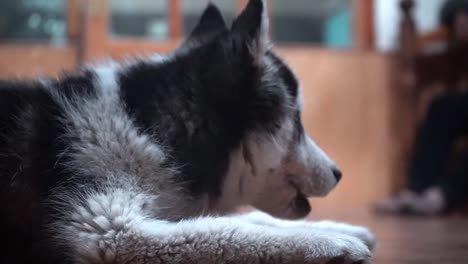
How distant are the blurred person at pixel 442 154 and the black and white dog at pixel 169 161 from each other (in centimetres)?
235

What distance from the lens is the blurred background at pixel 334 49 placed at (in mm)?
4184

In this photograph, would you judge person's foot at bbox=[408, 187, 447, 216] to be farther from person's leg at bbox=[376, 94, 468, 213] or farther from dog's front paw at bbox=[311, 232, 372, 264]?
dog's front paw at bbox=[311, 232, 372, 264]

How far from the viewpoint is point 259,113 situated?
1474 millimetres

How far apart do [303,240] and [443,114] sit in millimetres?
3162

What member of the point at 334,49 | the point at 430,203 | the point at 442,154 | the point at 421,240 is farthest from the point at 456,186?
the point at 421,240

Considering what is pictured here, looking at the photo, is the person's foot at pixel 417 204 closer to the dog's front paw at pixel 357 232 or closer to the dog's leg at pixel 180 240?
the dog's front paw at pixel 357 232

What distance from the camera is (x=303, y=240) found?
119 centimetres

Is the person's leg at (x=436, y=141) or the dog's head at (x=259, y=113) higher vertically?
the person's leg at (x=436, y=141)

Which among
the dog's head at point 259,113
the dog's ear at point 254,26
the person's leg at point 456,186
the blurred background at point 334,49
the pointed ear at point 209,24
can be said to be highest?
the blurred background at point 334,49

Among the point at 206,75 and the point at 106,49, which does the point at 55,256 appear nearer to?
the point at 206,75

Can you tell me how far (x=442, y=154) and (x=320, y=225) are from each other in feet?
9.02

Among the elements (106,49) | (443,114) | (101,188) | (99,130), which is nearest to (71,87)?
(99,130)

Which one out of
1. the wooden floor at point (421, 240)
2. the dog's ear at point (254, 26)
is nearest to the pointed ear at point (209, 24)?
the dog's ear at point (254, 26)

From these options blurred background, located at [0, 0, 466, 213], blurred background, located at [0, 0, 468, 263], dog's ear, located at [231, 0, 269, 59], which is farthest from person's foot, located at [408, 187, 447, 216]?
dog's ear, located at [231, 0, 269, 59]
